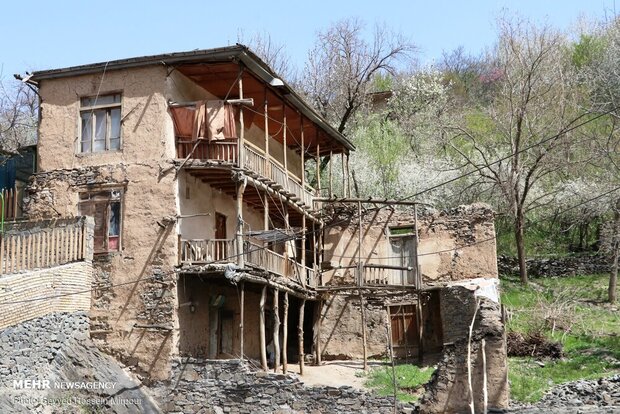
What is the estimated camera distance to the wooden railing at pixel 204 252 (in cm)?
2466

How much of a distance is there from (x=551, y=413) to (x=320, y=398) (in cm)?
630

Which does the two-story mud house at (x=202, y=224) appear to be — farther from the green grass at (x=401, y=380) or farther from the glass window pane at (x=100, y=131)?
the green grass at (x=401, y=380)

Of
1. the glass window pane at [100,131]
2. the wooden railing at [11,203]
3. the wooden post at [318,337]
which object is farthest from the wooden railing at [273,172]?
the wooden railing at [11,203]

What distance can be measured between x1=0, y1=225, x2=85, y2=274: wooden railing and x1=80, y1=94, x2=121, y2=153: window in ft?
10.6

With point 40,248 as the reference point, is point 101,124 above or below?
above

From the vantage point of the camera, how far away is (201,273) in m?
24.3

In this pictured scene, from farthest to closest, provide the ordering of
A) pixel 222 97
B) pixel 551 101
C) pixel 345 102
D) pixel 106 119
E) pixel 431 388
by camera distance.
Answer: pixel 345 102, pixel 551 101, pixel 222 97, pixel 106 119, pixel 431 388

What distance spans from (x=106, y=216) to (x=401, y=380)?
10.2 m

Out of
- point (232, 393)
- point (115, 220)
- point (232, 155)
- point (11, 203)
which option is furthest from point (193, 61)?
point (232, 393)

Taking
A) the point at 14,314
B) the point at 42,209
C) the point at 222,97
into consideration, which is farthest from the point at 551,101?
the point at 14,314

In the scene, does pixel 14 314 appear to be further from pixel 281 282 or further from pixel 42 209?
pixel 281 282

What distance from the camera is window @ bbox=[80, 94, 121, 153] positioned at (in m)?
26.1

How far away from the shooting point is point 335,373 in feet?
92.1

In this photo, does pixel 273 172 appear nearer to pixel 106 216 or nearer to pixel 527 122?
pixel 106 216
